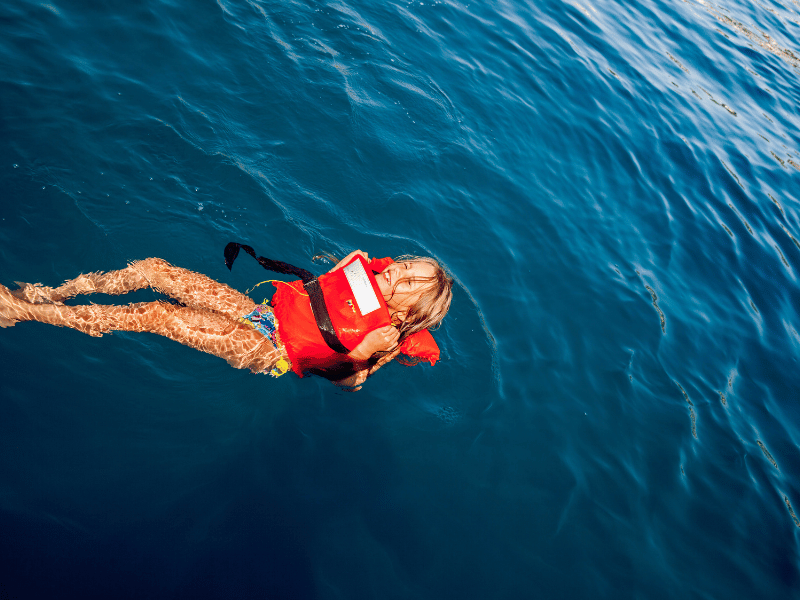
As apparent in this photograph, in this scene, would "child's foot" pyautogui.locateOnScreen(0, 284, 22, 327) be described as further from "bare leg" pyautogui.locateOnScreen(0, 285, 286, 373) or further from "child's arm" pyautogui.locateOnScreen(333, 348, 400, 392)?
"child's arm" pyautogui.locateOnScreen(333, 348, 400, 392)

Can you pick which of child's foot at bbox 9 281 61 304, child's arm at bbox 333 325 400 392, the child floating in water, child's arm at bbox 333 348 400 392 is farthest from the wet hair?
child's foot at bbox 9 281 61 304

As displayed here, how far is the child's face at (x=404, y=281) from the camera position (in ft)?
13.4

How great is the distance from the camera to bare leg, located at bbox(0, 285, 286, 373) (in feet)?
14.1

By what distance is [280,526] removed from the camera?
4.23 meters

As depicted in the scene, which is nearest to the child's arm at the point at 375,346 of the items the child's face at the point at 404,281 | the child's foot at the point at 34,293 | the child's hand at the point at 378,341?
the child's hand at the point at 378,341

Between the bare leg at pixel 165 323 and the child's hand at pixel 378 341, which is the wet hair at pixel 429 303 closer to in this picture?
the child's hand at pixel 378 341

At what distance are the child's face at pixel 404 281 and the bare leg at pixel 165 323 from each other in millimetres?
1236

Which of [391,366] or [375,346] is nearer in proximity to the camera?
[375,346]

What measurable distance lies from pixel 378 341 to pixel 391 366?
1.74m

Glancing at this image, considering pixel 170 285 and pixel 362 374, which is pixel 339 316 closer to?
pixel 362 374

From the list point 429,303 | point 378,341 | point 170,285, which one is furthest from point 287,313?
point 170,285

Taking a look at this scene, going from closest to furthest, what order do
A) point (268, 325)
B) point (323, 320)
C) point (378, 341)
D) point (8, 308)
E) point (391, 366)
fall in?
1. point (378, 341)
2. point (323, 320)
3. point (8, 308)
4. point (268, 325)
5. point (391, 366)

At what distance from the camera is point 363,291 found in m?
3.96

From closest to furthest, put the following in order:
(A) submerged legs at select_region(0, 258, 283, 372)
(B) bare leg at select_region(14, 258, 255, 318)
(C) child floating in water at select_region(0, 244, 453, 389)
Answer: (C) child floating in water at select_region(0, 244, 453, 389) < (A) submerged legs at select_region(0, 258, 283, 372) < (B) bare leg at select_region(14, 258, 255, 318)
